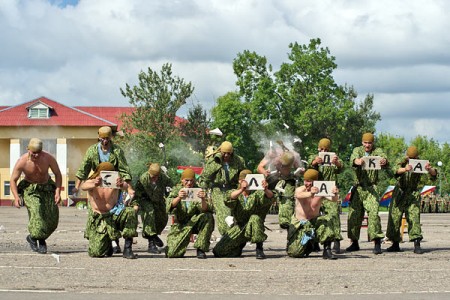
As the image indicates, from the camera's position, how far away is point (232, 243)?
18.5 metres

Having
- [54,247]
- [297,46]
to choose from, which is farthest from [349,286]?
[297,46]

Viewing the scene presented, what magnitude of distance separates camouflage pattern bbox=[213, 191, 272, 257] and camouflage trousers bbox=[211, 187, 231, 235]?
11 centimetres

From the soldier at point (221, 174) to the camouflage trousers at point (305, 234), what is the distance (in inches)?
46.5

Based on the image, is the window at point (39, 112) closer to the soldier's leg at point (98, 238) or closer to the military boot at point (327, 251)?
the soldier's leg at point (98, 238)

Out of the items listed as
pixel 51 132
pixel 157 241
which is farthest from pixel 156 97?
pixel 157 241

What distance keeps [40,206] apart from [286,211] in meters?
4.06

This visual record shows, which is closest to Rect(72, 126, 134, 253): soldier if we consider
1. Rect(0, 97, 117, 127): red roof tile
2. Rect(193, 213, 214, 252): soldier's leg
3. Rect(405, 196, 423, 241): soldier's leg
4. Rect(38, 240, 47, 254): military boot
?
Rect(38, 240, 47, 254): military boot

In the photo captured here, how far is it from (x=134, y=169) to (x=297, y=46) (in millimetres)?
20577

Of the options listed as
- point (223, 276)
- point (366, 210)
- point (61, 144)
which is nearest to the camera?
point (223, 276)

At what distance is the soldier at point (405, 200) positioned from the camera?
19.8 m

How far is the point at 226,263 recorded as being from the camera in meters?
17.0

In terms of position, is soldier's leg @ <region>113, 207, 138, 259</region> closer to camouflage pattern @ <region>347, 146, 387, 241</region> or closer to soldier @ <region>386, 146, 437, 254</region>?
camouflage pattern @ <region>347, 146, 387, 241</region>

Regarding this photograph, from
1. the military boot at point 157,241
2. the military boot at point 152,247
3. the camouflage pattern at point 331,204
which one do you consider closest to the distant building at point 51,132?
the military boot at point 157,241

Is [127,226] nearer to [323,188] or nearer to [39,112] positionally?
A: [323,188]
